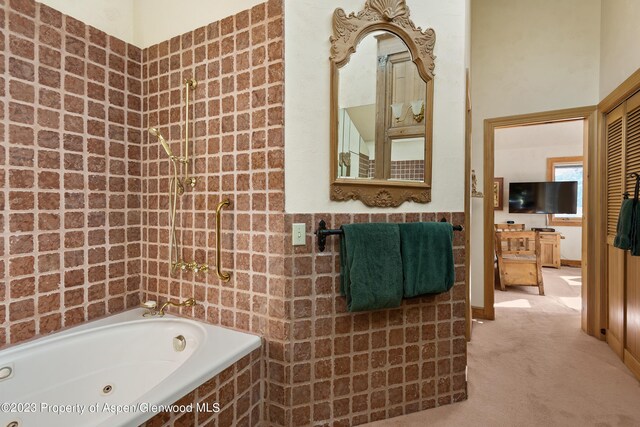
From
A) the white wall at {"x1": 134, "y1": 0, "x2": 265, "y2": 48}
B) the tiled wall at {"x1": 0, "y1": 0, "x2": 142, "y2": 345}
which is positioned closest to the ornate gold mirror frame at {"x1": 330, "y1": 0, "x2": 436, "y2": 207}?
the white wall at {"x1": 134, "y1": 0, "x2": 265, "y2": 48}

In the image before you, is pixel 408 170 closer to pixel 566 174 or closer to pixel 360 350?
pixel 360 350

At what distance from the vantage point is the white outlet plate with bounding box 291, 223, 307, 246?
1.53 metres

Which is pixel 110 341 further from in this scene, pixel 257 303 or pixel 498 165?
pixel 498 165

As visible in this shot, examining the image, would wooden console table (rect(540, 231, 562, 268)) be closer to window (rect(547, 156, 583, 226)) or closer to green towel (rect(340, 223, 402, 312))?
window (rect(547, 156, 583, 226))

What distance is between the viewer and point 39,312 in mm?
1593

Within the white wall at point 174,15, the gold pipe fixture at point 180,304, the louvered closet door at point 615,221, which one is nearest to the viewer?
the white wall at point 174,15

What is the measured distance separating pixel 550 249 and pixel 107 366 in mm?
6786

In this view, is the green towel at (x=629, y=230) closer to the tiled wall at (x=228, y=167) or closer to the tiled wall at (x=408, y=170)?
the tiled wall at (x=408, y=170)

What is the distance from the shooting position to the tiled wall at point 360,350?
1.55 m

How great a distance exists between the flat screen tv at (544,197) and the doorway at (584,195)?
361 cm

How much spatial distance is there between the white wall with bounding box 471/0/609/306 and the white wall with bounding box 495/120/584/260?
3.38 m

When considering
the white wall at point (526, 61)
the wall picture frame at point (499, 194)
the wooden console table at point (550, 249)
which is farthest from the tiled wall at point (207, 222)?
the wall picture frame at point (499, 194)

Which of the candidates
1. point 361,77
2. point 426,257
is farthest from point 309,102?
point 426,257

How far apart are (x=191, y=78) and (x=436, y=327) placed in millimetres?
2005
